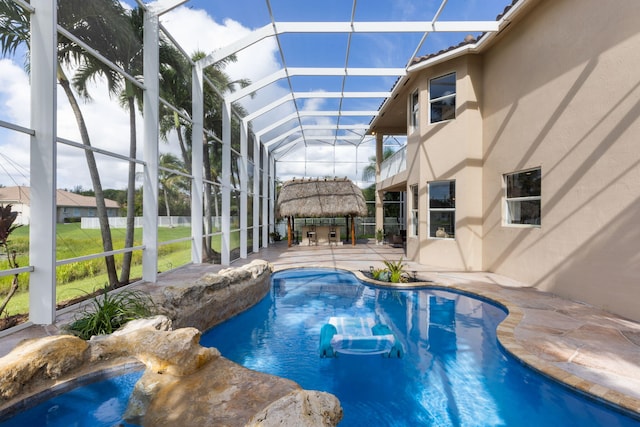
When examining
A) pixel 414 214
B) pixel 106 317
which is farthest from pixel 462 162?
pixel 106 317

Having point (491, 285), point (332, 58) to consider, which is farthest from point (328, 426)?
point (332, 58)

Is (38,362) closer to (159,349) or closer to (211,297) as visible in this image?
(159,349)

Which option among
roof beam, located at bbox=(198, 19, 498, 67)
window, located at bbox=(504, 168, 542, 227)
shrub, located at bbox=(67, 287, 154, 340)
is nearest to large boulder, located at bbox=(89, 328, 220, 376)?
shrub, located at bbox=(67, 287, 154, 340)

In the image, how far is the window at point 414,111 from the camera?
10816 mm

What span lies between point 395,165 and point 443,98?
4.70 m

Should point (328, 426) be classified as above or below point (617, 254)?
below

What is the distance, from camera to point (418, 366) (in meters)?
4.01

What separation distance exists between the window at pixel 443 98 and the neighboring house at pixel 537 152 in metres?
0.03

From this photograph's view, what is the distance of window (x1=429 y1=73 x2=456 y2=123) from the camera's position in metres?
9.44

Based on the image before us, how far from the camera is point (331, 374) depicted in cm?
391

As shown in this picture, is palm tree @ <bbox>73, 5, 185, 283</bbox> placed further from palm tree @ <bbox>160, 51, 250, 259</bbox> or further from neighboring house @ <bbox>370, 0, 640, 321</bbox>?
neighboring house @ <bbox>370, 0, 640, 321</bbox>

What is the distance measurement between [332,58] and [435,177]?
4791mm

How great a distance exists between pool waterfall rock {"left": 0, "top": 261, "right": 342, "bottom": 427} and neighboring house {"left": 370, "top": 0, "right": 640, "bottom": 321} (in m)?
5.81

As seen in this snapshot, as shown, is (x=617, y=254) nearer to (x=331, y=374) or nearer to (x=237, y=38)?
(x=331, y=374)
